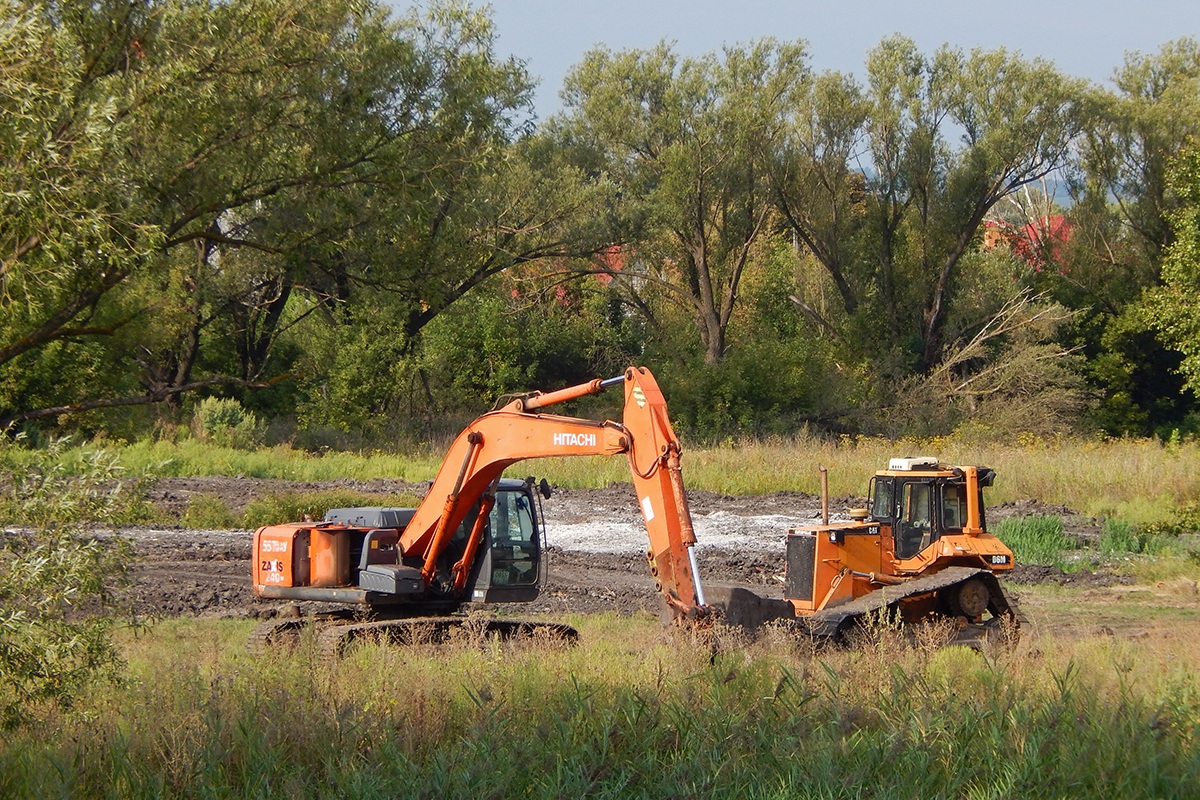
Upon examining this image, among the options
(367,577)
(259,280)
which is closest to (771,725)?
(367,577)

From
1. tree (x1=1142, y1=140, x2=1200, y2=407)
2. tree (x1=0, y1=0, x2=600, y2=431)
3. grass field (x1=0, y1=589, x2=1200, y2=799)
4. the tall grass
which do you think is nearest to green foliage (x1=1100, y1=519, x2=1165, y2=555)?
tree (x1=0, y1=0, x2=600, y2=431)

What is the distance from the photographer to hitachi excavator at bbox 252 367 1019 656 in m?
10.1

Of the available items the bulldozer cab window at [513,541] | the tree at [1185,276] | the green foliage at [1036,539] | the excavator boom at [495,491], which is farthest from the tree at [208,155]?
the tree at [1185,276]

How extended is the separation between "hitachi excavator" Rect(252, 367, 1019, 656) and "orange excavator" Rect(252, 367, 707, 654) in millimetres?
15

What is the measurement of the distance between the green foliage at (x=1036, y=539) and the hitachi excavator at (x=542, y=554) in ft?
24.1

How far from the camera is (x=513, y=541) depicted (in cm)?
1264

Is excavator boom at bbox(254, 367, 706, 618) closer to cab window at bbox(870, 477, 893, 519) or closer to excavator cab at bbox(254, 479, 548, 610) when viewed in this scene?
excavator cab at bbox(254, 479, 548, 610)

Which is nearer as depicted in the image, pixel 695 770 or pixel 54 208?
pixel 695 770

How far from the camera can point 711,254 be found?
44.4 m

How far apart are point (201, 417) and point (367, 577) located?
2459 centimetres

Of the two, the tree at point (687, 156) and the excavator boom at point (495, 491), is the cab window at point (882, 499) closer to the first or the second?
the excavator boom at point (495, 491)

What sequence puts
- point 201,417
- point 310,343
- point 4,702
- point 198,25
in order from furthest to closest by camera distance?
point 310,343, point 201,417, point 198,25, point 4,702

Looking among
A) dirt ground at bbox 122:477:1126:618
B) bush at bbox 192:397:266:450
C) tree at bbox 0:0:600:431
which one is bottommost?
dirt ground at bbox 122:477:1126:618

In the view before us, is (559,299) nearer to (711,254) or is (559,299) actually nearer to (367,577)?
(711,254)
